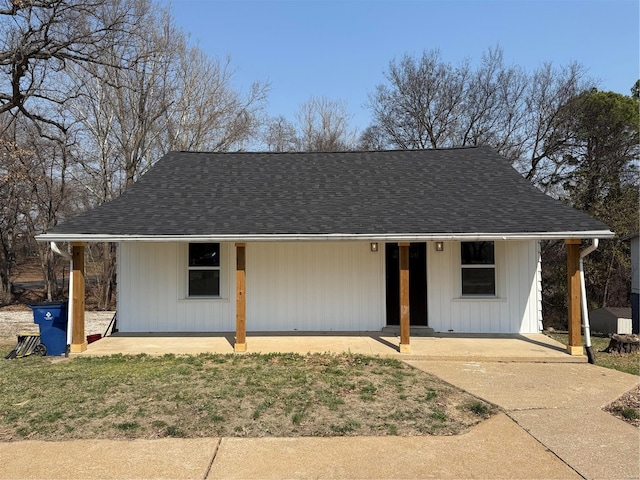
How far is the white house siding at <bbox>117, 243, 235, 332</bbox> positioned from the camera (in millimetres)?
9594

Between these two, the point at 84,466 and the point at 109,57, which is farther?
the point at 109,57

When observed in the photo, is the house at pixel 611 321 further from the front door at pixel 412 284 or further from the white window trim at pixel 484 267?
the front door at pixel 412 284

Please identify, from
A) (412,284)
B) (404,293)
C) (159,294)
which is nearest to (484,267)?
(412,284)

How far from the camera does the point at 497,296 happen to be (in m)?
9.52

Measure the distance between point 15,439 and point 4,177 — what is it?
534 inches

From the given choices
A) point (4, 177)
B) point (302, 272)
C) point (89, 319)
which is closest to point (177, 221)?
point (302, 272)

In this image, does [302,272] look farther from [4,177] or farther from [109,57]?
[109,57]

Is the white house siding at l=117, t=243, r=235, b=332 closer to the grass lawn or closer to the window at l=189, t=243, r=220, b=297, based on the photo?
the window at l=189, t=243, r=220, b=297

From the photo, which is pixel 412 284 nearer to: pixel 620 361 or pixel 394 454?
pixel 620 361

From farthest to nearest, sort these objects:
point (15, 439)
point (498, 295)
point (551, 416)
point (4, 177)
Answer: point (4, 177), point (498, 295), point (551, 416), point (15, 439)

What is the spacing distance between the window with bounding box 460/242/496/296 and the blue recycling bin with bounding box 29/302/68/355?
778cm

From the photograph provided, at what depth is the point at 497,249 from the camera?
954 cm

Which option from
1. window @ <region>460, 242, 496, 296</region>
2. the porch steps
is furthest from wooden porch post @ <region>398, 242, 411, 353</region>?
window @ <region>460, 242, 496, 296</region>

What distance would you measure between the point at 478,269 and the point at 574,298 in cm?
212
